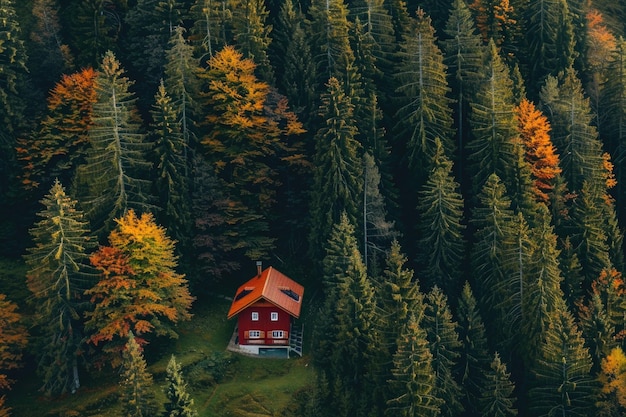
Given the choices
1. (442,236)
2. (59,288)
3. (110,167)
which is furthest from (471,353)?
(110,167)

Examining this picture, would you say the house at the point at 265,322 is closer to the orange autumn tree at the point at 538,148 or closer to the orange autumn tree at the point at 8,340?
the orange autumn tree at the point at 8,340

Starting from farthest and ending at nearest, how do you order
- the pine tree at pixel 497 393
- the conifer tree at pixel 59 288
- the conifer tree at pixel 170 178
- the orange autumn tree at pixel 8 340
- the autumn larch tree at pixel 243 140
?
the autumn larch tree at pixel 243 140 < the conifer tree at pixel 170 178 < the conifer tree at pixel 59 288 < the orange autumn tree at pixel 8 340 < the pine tree at pixel 497 393

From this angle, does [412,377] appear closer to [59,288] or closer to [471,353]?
[471,353]

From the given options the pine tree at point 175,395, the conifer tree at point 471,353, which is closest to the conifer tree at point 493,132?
the conifer tree at point 471,353

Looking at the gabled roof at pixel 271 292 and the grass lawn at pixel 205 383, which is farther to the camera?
the gabled roof at pixel 271 292

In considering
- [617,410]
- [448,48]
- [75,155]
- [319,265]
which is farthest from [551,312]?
[75,155]

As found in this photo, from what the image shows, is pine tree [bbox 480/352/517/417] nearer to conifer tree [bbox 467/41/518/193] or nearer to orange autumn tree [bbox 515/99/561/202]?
conifer tree [bbox 467/41/518/193]
